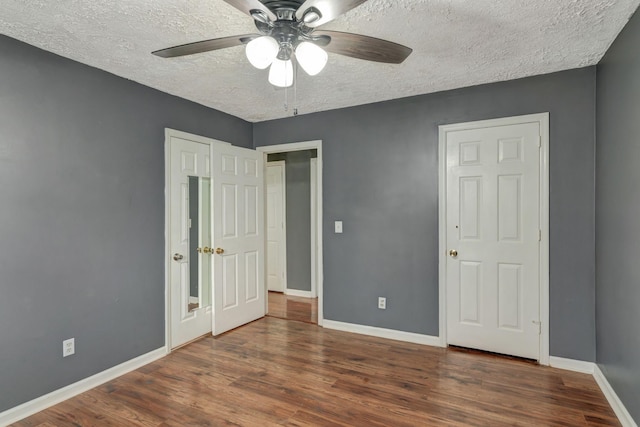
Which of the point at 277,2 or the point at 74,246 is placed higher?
the point at 277,2

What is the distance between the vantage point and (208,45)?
1.74 m

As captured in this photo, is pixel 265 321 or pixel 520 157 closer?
pixel 520 157

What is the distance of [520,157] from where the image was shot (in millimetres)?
2955

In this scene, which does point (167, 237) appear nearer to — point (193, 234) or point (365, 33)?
point (193, 234)

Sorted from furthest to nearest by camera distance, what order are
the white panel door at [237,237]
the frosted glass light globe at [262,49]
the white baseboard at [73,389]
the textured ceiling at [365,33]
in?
the white panel door at [237,237] → the white baseboard at [73,389] → the textured ceiling at [365,33] → the frosted glass light globe at [262,49]

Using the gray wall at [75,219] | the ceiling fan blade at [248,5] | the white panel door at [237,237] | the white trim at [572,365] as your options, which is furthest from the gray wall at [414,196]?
the ceiling fan blade at [248,5]

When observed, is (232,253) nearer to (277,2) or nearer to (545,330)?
(277,2)

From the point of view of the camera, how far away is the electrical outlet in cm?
244

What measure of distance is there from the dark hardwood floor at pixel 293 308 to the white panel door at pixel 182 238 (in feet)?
3.83

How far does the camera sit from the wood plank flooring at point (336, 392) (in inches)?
86.0

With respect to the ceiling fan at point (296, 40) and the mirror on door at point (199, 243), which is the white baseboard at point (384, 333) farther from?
the ceiling fan at point (296, 40)

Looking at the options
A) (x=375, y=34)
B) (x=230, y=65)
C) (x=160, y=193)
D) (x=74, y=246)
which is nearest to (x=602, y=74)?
(x=375, y=34)

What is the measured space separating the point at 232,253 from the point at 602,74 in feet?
11.8

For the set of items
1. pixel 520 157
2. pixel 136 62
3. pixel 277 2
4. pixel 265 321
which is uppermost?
pixel 136 62
